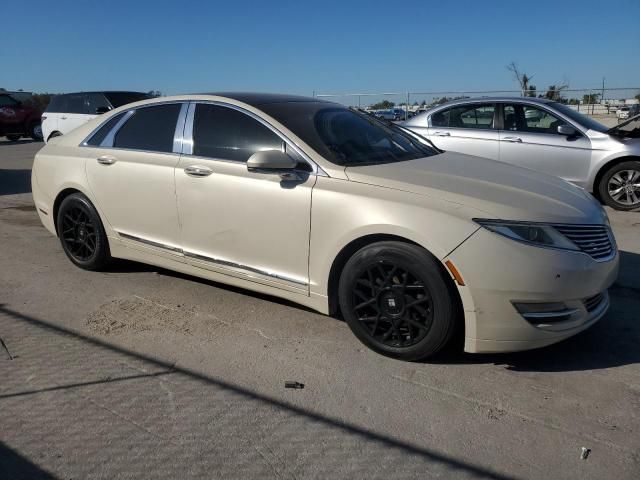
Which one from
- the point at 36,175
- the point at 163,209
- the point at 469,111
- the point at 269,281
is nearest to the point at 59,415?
the point at 269,281

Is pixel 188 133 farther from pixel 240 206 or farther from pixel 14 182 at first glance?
pixel 14 182

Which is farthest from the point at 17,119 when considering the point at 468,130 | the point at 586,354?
the point at 586,354

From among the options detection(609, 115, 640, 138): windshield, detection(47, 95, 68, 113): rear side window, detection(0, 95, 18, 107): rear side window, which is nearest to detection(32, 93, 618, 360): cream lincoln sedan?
detection(609, 115, 640, 138): windshield

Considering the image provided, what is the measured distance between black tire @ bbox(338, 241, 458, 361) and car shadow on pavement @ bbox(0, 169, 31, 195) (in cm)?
830

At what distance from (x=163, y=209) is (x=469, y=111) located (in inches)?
224

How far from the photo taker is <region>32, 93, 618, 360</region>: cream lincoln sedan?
125 inches

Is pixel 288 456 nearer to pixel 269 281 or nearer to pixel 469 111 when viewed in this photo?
pixel 269 281

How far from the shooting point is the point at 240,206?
13.0 ft

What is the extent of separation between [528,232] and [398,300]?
82 cm

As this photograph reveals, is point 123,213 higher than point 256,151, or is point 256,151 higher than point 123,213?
point 256,151

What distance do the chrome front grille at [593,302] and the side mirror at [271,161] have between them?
1.93 m

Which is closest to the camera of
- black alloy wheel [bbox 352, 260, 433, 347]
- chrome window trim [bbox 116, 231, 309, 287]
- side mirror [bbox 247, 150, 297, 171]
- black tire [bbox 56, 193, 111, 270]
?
black alloy wheel [bbox 352, 260, 433, 347]

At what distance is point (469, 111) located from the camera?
862cm

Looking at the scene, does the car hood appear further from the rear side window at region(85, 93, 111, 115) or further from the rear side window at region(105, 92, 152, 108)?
the rear side window at region(85, 93, 111, 115)
